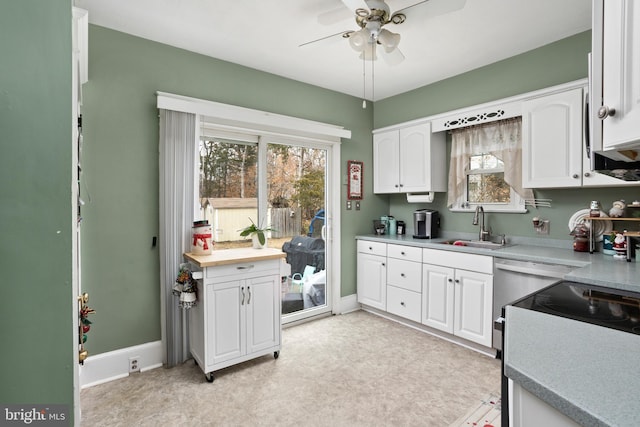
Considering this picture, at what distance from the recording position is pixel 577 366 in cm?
75

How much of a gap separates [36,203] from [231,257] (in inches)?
62.7

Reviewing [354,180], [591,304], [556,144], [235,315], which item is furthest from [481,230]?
[235,315]

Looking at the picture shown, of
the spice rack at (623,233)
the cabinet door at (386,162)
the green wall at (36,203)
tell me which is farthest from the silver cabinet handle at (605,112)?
the cabinet door at (386,162)

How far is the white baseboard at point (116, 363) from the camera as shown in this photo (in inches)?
90.5

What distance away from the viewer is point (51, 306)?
0.97 meters

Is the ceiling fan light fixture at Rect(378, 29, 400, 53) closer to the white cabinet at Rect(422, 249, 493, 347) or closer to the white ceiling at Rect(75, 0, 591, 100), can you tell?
the white ceiling at Rect(75, 0, 591, 100)

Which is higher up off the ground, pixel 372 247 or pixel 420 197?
pixel 420 197

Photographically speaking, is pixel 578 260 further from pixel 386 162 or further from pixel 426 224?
pixel 386 162

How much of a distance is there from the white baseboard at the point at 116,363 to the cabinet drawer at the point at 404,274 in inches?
90.5

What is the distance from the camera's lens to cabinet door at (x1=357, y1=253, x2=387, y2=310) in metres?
3.57

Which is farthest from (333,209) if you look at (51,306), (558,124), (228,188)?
A: (51,306)

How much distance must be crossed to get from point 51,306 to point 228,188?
2167mm

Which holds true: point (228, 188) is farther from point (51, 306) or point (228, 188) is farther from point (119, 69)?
point (51, 306)

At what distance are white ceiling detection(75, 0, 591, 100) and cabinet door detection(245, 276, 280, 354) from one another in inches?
77.4
